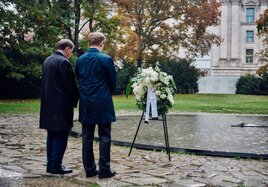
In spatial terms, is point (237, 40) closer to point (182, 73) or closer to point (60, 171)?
point (182, 73)

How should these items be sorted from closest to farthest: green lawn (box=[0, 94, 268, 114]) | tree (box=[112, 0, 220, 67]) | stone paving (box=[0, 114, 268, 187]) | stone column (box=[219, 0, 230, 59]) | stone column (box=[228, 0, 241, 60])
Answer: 1. stone paving (box=[0, 114, 268, 187])
2. green lawn (box=[0, 94, 268, 114])
3. tree (box=[112, 0, 220, 67])
4. stone column (box=[219, 0, 230, 59])
5. stone column (box=[228, 0, 241, 60])

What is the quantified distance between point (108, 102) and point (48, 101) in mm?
1020

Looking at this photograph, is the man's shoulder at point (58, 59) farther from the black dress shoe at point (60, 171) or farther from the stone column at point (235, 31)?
the stone column at point (235, 31)

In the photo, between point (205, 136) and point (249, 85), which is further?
point (249, 85)

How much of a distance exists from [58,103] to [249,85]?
39.9 meters

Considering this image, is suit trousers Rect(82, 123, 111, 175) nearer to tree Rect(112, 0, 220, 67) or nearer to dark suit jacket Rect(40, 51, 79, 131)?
dark suit jacket Rect(40, 51, 79, 131)

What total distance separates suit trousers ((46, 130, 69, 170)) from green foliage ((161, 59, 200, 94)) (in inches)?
1439

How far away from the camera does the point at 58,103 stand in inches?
251

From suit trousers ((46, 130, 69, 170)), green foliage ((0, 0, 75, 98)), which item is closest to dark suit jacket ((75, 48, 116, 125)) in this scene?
Answer: suit trousers ((46, 130, 69, 170))

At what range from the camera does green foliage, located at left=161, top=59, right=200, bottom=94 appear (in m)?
43.1

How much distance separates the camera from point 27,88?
107 feet

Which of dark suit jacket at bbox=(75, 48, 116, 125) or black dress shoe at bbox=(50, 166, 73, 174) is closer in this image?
dark suit jacket at bbox=(75, 48, 116, 125)

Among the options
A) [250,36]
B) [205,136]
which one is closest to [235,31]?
[250,36]

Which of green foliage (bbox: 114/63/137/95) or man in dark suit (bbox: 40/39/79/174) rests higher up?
green foliage (bbox: 114/63/137/95)
